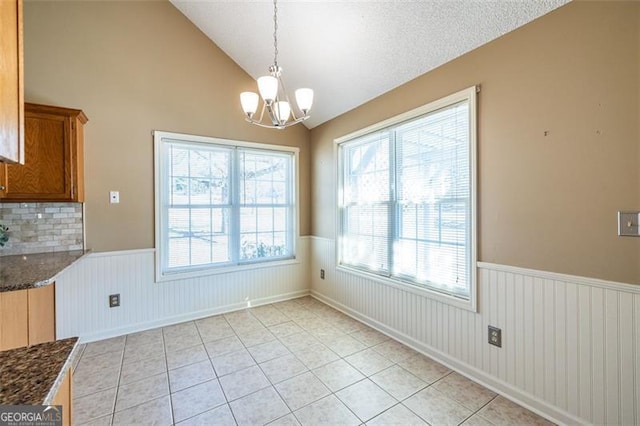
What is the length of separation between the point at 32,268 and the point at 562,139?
Result: 3647mm

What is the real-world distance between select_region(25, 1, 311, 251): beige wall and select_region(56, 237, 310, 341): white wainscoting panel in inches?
8.8

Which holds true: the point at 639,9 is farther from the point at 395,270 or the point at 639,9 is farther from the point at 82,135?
the point at 82,135

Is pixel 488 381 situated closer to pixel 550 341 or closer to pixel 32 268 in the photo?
pixel 550 341

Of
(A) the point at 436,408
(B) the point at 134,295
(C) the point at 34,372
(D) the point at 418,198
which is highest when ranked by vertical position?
(D) the point at 418,198

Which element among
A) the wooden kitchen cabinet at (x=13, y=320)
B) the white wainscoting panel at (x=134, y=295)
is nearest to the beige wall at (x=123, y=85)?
the white wainscoting panel at (x=134, y=295)

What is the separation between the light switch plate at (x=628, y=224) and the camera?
4.77ft

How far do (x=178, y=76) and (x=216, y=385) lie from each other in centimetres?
318

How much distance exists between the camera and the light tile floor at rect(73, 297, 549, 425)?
178cm

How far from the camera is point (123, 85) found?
9.75 feet

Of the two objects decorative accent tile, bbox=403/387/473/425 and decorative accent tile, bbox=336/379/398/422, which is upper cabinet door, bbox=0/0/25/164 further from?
decorative accent tile, bbox=403/387/473/425

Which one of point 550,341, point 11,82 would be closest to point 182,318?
point 11,82

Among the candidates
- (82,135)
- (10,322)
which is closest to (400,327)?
(10,322)

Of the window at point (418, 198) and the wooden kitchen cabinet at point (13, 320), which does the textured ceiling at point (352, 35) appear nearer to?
the window at point (418, 198)

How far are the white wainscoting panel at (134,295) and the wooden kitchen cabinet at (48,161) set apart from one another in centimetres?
71
